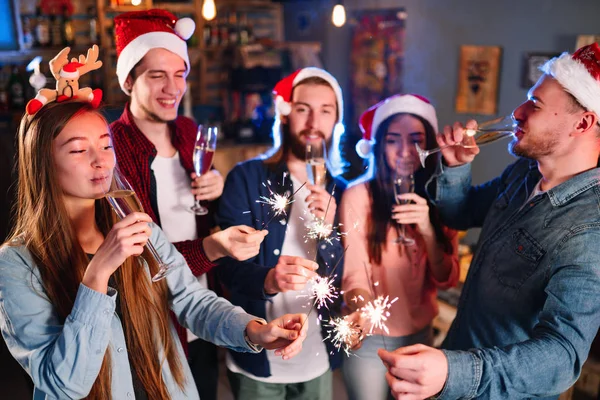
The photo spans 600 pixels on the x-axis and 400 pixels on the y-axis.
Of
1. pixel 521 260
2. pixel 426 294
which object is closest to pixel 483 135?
pixel 521 260

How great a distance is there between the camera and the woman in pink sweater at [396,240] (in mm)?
1953

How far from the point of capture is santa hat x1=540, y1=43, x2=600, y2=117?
1.49 meters

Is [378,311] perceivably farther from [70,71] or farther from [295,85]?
[70,71]

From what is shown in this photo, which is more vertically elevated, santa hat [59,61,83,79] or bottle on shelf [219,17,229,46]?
bottle on shelf [219,17,229,46]

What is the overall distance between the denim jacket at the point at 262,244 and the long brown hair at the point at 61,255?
399 mm

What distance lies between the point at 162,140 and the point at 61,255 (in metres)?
0.90

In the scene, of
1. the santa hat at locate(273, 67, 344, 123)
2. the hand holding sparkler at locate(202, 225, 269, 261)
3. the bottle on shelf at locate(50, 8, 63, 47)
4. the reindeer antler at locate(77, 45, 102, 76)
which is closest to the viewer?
the reindeer antler at locate(77, 45, 102, 76)

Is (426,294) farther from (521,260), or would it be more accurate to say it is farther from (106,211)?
(106,211)

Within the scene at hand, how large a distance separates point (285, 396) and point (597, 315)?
3.62ft

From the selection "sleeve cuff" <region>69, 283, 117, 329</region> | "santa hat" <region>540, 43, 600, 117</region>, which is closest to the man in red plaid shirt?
"sleeve cuff" <region>69, 283, 117, 329</region>

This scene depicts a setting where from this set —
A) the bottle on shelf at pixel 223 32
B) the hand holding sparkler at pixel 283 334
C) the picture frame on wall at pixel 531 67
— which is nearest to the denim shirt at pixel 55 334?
the hand holding sparkler at pixel 283 334

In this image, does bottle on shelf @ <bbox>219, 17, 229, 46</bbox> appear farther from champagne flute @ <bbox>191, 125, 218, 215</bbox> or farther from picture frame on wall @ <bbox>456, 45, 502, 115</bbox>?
champagne flute @ <bbox>191, 125, 218, 215</bbox>

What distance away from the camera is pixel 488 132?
69.3 inches

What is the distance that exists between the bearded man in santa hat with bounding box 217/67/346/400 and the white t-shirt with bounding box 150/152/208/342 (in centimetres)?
18
